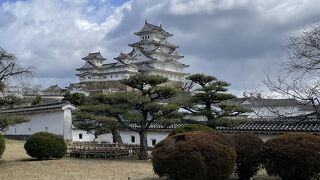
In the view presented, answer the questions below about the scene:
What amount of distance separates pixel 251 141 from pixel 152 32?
6673cm

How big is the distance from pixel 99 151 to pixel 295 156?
566 inches

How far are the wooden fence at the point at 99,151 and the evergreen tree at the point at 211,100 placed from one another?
445 cm

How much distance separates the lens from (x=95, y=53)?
272 ft

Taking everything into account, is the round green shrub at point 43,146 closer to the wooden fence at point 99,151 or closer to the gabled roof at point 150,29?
the wooden fence at point 99,151

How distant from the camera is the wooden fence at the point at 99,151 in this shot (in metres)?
24.5

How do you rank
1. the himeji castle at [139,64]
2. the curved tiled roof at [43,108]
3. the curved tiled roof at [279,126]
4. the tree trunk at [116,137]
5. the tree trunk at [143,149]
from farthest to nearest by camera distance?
the himeji castle at [139,64] < the curved tiled roof at [43,108] < the tree trunk at [116,137] < the tree trunk at [143,149] < the curved tiled roof at [279,126]

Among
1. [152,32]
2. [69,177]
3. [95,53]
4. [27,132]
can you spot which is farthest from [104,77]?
[69,177]

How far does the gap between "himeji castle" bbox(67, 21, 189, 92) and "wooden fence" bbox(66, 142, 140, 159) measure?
4640 cm

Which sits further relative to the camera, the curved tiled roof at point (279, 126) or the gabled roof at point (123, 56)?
the gabled roof at point (123, 56)

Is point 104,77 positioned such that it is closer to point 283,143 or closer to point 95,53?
point 95,53

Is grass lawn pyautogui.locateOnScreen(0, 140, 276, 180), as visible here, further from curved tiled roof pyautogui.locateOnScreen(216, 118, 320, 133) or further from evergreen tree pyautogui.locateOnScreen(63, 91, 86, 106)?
evergreen tree pyautogui.locateOnScreen(63, 91, 86, 106)

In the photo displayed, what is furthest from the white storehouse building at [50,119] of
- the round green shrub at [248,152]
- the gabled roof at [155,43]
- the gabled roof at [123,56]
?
the gabled roof at [155,43]

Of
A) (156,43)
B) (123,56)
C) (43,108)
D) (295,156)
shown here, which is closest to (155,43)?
(156,43)

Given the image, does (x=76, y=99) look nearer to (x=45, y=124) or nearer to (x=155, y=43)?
(x=45, y=124)
